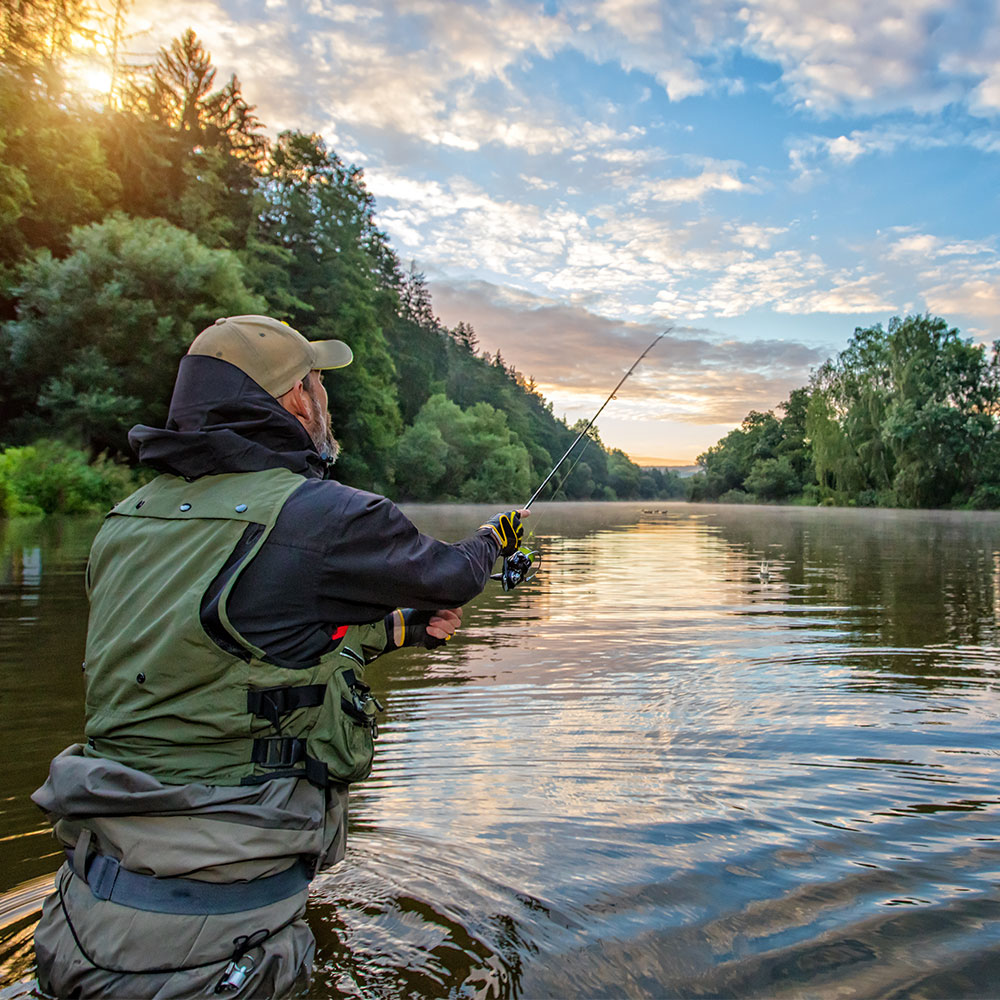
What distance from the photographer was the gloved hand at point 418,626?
8.86ft

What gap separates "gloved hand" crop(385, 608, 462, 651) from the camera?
2699 mm

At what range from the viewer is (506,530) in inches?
104

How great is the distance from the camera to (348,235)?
43.3 metres

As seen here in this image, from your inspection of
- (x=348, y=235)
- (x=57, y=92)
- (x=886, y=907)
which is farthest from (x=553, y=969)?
(x=348, y=235)

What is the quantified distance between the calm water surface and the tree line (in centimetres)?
6008

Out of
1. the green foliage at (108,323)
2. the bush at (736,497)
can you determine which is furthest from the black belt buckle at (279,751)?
the bush at (736,497)

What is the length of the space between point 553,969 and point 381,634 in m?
1.11

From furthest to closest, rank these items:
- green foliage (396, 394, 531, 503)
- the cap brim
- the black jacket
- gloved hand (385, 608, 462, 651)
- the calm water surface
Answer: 1. green foliage (396, 394, 531, 503)
2. gloved hand (385, 608, 462, 651)
3. the calm water surface
4. the cap brim
5. the black jacket

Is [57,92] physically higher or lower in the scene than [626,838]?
higher

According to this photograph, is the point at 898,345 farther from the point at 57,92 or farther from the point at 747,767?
the point at 747,767

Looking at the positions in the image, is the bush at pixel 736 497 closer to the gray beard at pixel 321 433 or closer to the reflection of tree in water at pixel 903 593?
the reflection of tree in water at pixel 903 593

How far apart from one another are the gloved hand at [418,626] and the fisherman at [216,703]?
0.56 metres

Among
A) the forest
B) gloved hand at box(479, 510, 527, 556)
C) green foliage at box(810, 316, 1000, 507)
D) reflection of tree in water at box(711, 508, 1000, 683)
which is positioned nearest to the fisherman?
gloved hand at box(479, 510, 527, 556)

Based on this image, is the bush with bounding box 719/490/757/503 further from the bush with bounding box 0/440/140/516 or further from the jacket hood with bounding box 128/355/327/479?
the jacket hood with bounding box 128/355/327/479
